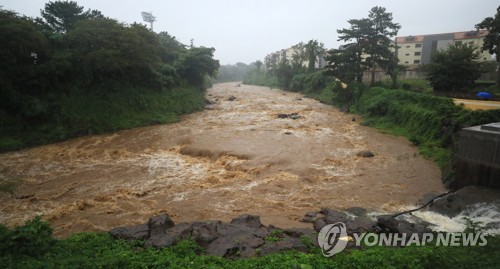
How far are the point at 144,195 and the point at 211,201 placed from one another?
282 cm

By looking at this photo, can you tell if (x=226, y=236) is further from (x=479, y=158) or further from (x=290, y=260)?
(x=479, y=158)

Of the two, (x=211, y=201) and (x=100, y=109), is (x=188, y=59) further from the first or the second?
(x=211, y=201)

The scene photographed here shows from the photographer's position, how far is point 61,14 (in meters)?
34.5

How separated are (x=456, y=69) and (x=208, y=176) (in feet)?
72.0

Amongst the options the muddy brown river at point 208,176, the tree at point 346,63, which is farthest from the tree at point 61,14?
the tree at point 346,63

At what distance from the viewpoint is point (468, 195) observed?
1021 cm

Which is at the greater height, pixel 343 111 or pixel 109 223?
pixel 343 111

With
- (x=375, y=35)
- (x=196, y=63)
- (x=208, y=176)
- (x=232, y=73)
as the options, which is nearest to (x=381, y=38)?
(x=375, y=35)

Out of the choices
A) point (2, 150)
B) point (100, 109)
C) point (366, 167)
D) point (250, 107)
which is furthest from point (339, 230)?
point (250, 107)

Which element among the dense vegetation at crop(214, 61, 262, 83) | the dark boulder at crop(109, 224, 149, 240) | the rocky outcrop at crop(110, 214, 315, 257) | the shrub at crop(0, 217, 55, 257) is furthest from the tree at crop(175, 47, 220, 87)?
the dense vegetation at crop(214, 61, 262, 83)

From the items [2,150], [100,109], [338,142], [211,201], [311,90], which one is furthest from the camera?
[311,90]

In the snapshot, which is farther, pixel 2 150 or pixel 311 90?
pixel 311 90

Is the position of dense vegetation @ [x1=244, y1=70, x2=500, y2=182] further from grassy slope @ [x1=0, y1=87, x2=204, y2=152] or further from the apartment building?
the apartment building

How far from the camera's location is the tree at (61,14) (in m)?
34.0
